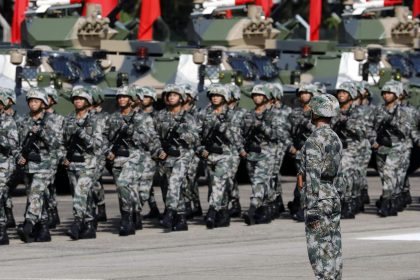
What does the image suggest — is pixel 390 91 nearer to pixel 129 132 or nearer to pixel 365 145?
pixel 365 145

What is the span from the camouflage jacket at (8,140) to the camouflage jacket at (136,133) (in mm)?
1814

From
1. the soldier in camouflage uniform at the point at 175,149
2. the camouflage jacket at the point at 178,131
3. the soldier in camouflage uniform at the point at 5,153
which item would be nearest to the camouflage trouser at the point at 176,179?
the soldier in camouflage uniform at the point at 175,149

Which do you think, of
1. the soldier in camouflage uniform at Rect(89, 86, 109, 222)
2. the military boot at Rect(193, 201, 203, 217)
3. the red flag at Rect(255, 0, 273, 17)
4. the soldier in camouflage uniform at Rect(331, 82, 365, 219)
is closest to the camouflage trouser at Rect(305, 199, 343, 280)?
the soldier in camouflage uniform at Rect(89, 86, 109, 222)

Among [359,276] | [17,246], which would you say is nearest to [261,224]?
[17,246]

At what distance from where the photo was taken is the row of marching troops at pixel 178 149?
68.7 ft

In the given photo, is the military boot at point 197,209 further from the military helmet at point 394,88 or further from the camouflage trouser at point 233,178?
the military helmet at point 394,88

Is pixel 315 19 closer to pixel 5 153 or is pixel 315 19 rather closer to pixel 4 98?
pixel 4 98

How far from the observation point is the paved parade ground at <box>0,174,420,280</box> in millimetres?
17766

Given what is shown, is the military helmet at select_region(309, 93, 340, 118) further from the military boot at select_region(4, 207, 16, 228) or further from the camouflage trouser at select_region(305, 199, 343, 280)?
the military boot at select_region(4, 207, 16, 228)

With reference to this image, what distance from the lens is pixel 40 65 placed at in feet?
93.9

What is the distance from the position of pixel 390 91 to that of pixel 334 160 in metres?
9.35

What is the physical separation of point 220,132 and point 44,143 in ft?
9.32

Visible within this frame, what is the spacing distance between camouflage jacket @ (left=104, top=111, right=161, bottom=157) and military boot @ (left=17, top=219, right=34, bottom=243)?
182 centimetres

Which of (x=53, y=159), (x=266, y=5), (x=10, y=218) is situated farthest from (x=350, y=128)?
(x=266, y=5)
